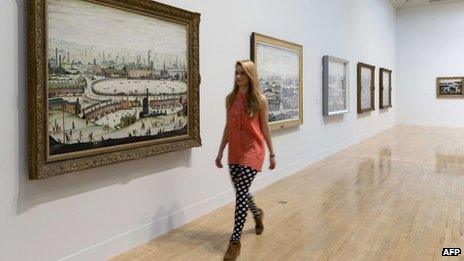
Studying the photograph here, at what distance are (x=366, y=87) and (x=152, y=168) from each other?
1089 centimetres

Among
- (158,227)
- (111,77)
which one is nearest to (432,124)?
(158,227)

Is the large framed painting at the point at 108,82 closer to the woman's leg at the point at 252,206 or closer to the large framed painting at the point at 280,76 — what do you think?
the woman's leg at the point at 252,206

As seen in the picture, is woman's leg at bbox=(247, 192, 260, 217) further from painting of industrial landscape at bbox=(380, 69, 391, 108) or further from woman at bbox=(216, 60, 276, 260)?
painting of industrial landscape at bbox=(380, 69, 391, 108)

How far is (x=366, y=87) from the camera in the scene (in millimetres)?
13570

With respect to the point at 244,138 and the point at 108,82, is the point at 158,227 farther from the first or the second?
the point at 108,82

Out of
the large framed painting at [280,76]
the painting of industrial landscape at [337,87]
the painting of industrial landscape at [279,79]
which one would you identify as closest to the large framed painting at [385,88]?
the painting of industrial landscape at [337,87]

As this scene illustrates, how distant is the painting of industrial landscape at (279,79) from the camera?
22.3 ft

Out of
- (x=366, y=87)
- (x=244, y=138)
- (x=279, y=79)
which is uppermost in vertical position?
(x=366, y=87)

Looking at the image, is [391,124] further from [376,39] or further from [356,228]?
[356,228]

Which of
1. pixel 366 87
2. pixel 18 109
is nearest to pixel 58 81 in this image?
pixel 18 109

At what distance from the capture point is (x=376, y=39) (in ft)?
50.2

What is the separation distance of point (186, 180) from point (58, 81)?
2141mm

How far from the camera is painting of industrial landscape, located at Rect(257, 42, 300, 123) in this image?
6.79 metres

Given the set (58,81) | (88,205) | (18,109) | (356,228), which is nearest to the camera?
(18,109)
